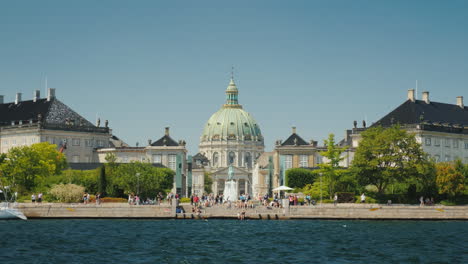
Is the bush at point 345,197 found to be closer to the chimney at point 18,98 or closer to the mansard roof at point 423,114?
the mansard roof at point 423,114

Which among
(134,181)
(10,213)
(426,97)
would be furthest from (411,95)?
(10,213)

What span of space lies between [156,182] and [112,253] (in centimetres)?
5402

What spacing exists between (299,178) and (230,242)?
66.5 meters

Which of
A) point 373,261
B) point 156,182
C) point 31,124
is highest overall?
point 31,124

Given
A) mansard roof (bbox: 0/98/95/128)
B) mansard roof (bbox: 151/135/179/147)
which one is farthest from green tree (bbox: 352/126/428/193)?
mansard roof (bbox: 151/135/179/147)

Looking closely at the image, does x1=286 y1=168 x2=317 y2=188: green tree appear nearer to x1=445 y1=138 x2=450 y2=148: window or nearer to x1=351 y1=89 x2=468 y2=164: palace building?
x1=351 y1=89 x2=468 y2=164: palace building

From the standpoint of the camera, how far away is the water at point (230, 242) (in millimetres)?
52031

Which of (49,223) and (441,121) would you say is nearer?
(49,223)

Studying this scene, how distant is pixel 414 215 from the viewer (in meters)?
84.1

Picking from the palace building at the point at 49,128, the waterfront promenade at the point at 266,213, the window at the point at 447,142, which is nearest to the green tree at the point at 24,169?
the waterfront promenade at the point at 266,213

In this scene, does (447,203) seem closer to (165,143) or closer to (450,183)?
(450,183)

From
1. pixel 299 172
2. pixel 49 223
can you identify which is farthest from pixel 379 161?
pixel 49 223

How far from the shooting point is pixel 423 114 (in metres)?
132

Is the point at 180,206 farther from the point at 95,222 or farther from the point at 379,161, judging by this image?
the point at 379,161
